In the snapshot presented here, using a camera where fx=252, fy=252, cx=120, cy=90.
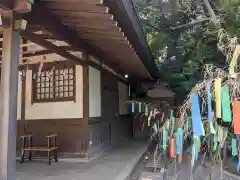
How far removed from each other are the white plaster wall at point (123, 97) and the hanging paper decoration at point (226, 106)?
784 centimetres

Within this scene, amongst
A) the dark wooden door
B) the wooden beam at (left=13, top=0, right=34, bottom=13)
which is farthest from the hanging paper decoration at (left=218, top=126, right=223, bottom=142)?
the dark wooden door

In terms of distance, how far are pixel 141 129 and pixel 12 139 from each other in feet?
34.3

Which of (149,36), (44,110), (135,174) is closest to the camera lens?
(135,174)

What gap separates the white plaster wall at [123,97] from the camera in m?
10.9

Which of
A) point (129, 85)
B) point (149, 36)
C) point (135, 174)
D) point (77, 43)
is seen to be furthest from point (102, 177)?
point (149, 36)

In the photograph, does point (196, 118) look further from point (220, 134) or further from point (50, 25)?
point (50, 25)

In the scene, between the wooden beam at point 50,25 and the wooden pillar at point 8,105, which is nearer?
the wooden pillar at point 8,105

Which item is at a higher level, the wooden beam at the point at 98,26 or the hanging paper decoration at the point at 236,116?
the wooden beam at the point at 98,26

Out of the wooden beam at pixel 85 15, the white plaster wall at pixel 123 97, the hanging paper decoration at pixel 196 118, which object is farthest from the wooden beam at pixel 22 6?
the white plaster wall at pixel 123 97

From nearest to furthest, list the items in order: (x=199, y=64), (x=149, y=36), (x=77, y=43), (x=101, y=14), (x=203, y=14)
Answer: (x=101, y=14) < (x=77, y=43) < (x=199, y=64) < (x=203, y=14) < (x=149, y=36)

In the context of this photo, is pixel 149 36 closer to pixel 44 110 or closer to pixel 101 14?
pixel 44 110

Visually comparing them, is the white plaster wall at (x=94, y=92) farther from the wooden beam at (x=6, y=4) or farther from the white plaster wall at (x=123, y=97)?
the wooden beam at (x=6, y=4)

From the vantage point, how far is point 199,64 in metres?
9.18

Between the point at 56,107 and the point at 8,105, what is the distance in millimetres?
3834
